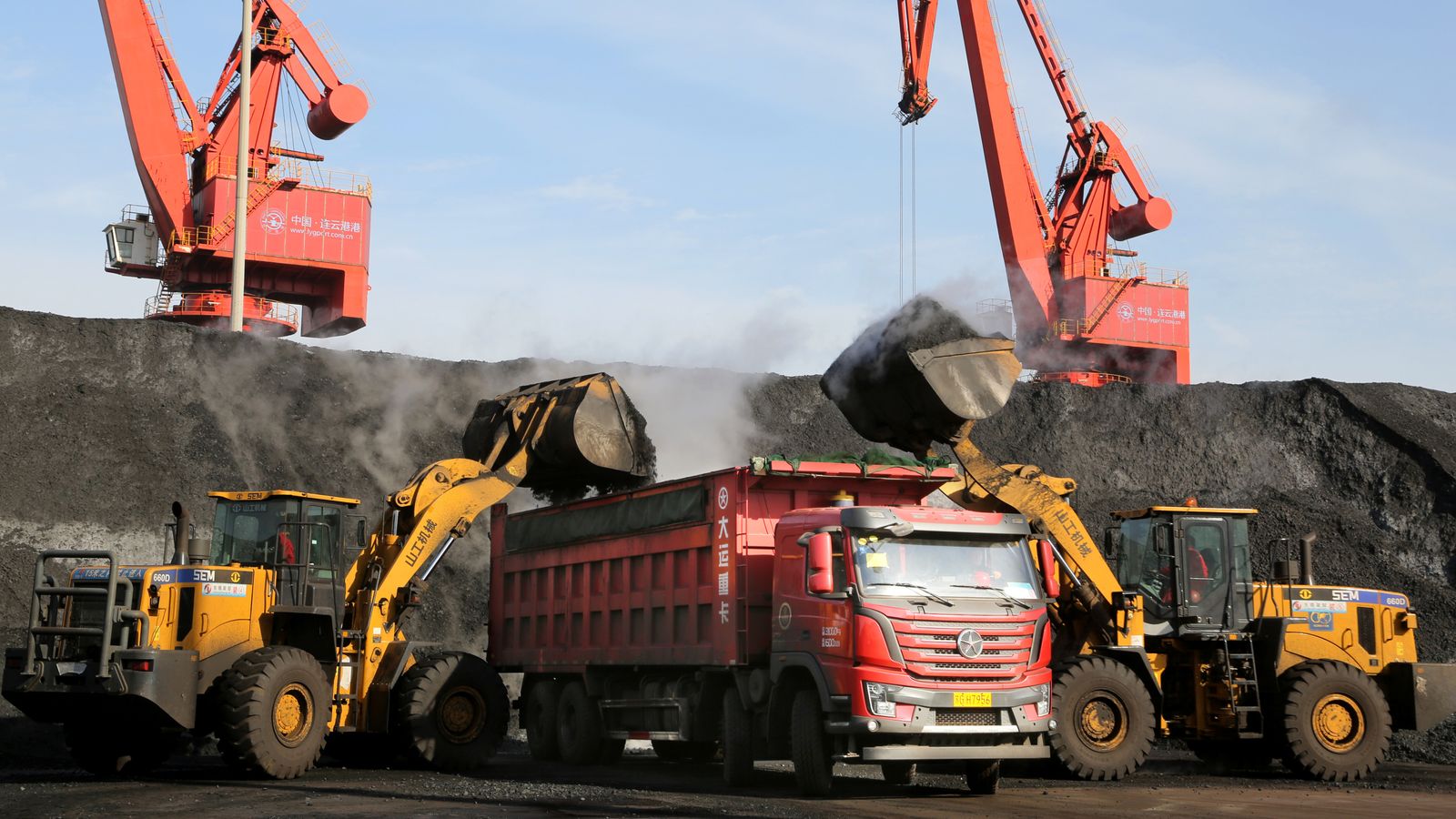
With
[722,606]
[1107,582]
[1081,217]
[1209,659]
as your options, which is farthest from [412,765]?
[1081,217]

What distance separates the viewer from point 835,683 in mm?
13883

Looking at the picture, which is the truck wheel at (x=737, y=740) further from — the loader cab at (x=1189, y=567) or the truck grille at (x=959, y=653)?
the loader cab at (x=1189, y=567)

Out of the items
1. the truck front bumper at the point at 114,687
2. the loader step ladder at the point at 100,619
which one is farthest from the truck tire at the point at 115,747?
the loader step ladder at the point at 100,619

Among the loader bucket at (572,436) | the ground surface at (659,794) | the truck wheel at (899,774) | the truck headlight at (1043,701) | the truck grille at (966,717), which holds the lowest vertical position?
the ground surface at (659,794)

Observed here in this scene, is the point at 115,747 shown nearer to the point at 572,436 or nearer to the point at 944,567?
the point at 572,436

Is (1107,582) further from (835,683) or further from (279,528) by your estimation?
(279,528)

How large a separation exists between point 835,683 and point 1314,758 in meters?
7.73

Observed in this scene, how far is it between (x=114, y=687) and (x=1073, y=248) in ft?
142

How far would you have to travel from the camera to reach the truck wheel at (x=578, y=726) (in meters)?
18.9

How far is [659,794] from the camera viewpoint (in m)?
14.9

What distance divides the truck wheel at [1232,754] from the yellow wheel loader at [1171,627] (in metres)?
0.04

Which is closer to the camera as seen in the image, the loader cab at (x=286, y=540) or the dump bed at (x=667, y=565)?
the dump bed at (x=667, y=565)

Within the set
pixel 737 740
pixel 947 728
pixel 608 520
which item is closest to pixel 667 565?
pixel 608 520

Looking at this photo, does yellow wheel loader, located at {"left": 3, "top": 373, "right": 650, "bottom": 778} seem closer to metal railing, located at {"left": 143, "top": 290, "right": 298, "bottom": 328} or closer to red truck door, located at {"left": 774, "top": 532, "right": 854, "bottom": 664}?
red truck door, located at {"left": 774, "top": 532, "right": 854, "bottom": 664}
